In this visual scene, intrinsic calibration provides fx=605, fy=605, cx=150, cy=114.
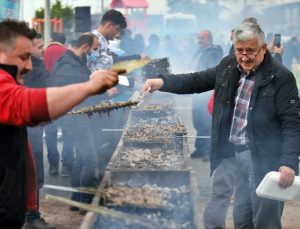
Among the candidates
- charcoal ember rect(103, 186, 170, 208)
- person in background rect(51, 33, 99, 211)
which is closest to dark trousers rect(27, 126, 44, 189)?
person in background rect(51, 33, 99, 211)

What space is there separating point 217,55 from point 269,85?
6980 millimetres

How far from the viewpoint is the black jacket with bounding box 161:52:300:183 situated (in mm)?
4922

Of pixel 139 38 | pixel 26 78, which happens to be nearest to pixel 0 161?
pixel 26 78

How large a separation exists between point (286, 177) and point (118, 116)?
561 centimetres

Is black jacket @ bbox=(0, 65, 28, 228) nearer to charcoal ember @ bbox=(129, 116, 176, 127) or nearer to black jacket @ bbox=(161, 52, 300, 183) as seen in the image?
black jacket @ bbox=(161, 52, 300, 183)

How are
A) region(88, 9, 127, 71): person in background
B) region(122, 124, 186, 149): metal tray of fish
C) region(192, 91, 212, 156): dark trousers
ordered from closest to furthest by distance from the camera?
1. region(122, 124, 186, 149): metal tray of fish
2. region(88, 9, 127, 71): person in background
3. region(192, 91, 212, 156): dark trousers

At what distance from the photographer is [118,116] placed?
10.2 m

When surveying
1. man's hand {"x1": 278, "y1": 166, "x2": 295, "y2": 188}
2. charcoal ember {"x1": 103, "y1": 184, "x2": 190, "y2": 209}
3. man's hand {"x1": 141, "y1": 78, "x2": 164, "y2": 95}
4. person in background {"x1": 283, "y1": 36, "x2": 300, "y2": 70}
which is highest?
man's hand {"x1": 141, "y1": 78, "x2": 164, "y2": 95}

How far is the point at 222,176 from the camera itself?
5.61 m

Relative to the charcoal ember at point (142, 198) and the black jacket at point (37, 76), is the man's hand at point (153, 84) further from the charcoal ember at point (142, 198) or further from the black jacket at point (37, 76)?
the black jacket at point (37, 76)

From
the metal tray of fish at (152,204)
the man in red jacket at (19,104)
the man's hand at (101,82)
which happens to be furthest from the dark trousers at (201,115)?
the man's hand at (101,82)

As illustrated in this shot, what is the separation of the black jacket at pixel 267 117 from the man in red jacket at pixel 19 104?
79.9 inches

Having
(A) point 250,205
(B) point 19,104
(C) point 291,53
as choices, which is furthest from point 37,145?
(C) point 291,53

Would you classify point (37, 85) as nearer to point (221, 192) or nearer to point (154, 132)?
point (154, 132)
